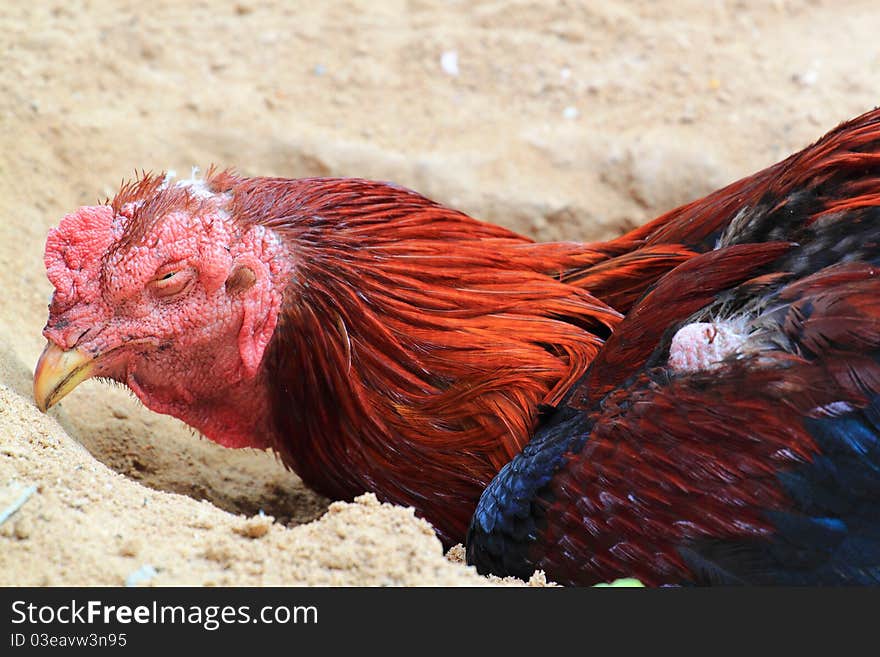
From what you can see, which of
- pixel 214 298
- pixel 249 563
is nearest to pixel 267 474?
pixel 214 298

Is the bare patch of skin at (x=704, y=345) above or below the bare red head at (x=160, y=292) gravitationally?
above

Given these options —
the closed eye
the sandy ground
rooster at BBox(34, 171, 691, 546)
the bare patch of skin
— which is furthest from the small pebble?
the bare patch of skin

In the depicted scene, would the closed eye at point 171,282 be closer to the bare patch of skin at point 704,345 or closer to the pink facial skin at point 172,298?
the pink facial skin at point 172,298

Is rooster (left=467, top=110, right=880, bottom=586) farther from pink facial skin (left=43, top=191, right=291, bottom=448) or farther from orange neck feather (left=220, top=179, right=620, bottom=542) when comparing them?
pink facial skin (left=43, top=191, right=291, bottom=448)

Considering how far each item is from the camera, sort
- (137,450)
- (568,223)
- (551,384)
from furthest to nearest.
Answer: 1. (568,223)
2. (137,450)
3. (551,384)

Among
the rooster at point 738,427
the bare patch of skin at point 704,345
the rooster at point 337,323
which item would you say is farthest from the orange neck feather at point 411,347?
the bare patch of skin at point 704,345

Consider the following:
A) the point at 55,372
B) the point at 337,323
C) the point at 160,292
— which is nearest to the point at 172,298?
the point at 160,292

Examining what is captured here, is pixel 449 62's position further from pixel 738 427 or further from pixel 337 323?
pixel 738 427

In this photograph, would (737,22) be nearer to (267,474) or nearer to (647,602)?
(267,474)

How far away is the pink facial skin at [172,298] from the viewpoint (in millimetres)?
2906

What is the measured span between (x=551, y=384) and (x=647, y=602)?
1035mm

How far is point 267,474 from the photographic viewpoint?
3895 mm

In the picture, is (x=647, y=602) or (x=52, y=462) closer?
(x=647, y=602)

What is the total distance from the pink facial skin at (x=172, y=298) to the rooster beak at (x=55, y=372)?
0.03 metres
